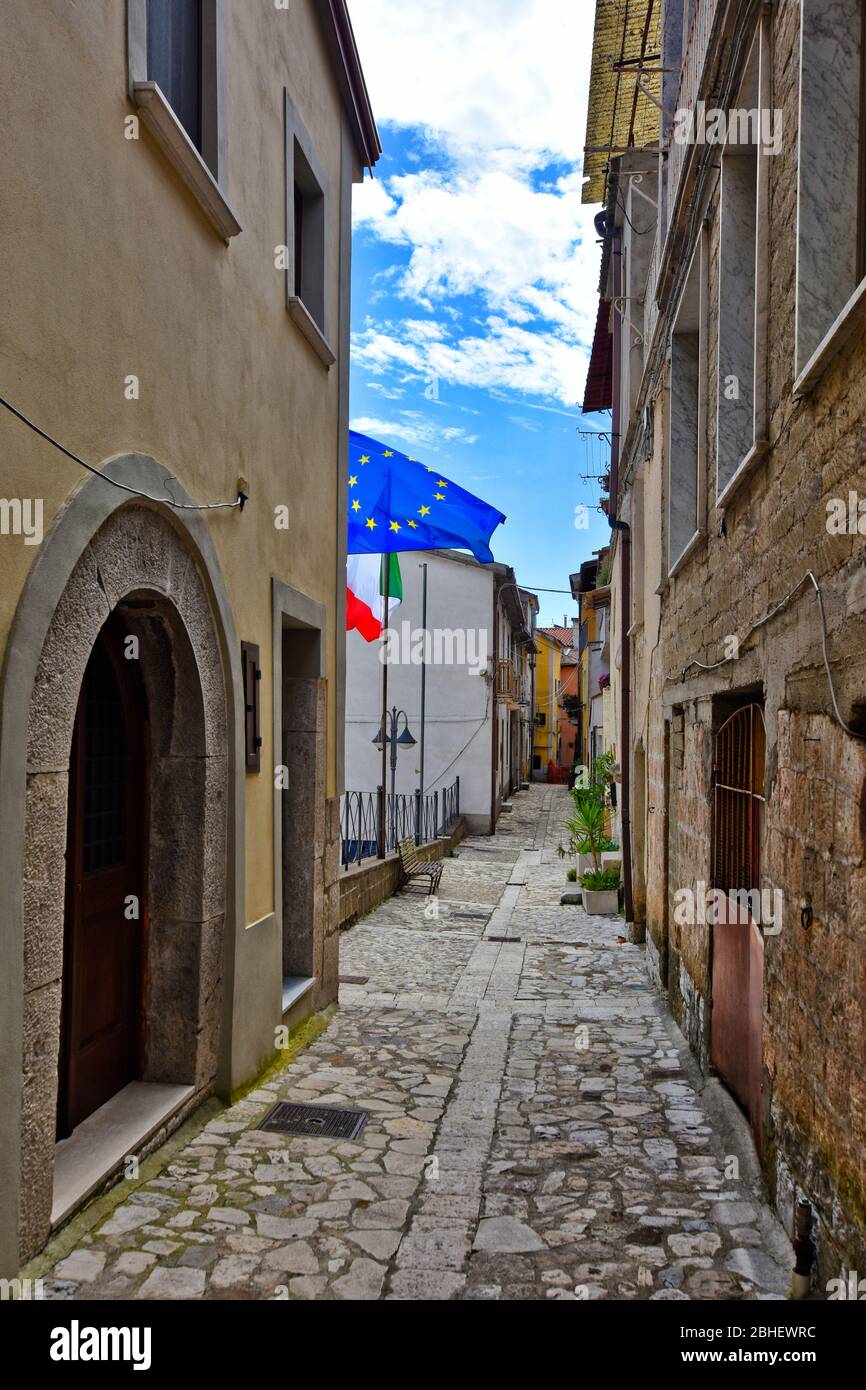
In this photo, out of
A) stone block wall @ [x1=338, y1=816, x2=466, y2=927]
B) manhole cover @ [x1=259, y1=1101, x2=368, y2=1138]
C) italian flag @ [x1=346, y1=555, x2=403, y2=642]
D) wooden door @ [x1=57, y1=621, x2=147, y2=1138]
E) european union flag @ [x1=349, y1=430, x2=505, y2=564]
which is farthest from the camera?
italian flag @ [x1=346, y1=555, x2=403, y2=642]

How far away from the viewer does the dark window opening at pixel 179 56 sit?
4.16 m

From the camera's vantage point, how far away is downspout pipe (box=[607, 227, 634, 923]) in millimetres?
11422

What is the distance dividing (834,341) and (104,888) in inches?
138

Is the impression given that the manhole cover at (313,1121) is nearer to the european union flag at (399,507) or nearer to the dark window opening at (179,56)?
the dark window opening at (179,56)

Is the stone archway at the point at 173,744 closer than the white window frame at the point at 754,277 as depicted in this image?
Yes

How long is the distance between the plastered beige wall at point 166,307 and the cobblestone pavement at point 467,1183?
132 centimetres

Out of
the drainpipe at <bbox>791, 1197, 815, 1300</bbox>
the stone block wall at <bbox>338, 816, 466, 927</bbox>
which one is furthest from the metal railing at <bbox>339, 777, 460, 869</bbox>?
the drainpipe at <bbox>791, 1197, 815, 1300</bbox>

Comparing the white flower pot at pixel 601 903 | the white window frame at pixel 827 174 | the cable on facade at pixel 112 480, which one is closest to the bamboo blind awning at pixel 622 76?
the white window frame at pixel 827 174

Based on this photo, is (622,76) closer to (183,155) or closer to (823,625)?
(183,155)

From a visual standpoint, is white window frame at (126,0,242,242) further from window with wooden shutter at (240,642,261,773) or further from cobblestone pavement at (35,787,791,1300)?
cobblestone pavement at (35,787,791,1300)

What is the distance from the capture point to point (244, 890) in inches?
203

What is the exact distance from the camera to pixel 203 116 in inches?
182

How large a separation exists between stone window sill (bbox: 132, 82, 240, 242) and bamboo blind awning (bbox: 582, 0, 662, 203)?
18.7 feet

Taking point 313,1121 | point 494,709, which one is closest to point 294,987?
point 313,1121
